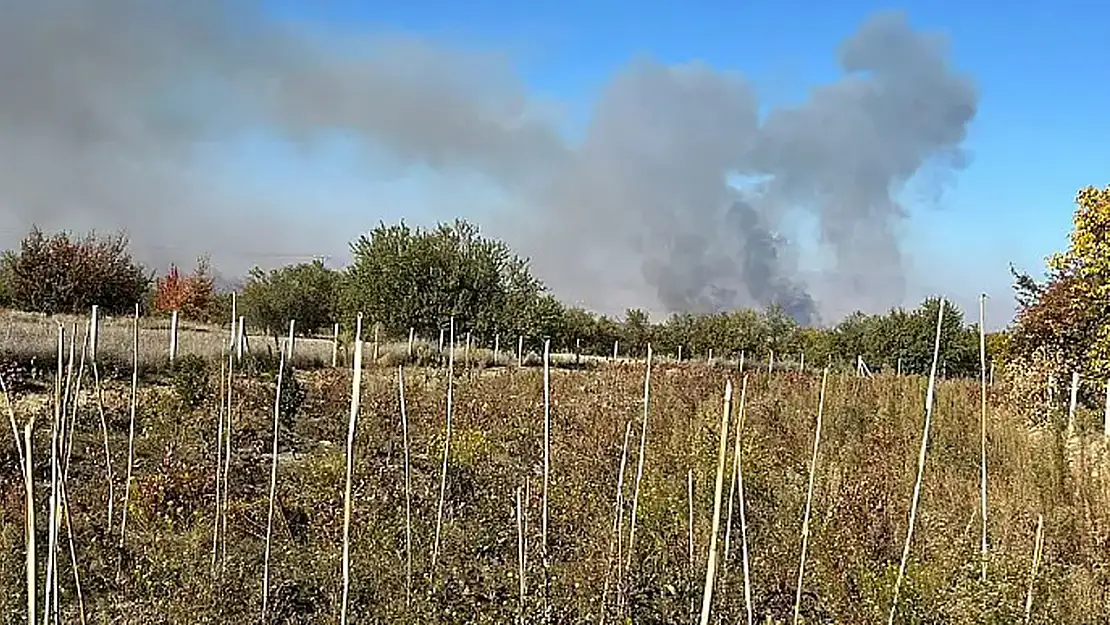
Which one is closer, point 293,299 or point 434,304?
point 434,304

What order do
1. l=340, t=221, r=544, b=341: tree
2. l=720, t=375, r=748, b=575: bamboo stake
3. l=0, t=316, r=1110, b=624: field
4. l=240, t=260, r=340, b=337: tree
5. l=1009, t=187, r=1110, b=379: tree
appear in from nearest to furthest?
1. l=720, t=375, r=748, b=575: bamboo stake
2. l=0, t=316, r=1110, b=624: field
3. l=1009, t=187, r=1110, b=379: tree
4. l=340, t=221, r=544, b=341: tree
5. l=240, t=260, r=340, b=337: tree

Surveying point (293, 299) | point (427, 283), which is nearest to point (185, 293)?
point (293, 299)

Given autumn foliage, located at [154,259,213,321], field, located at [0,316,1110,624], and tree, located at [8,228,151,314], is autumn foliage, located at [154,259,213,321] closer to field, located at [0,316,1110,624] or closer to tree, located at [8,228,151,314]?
tree, located at [8,228,151,314]

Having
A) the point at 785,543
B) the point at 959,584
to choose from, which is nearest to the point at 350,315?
the point at 785,543

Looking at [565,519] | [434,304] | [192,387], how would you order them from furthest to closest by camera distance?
[434,304] → [192,387] → [565,519]

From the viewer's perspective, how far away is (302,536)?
543 cm

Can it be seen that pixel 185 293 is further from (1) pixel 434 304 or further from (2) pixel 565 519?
(2) pixel 565 519

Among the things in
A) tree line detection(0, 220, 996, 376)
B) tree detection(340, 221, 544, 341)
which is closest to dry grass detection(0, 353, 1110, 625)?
tree line detection(0, 220, 996, 376)

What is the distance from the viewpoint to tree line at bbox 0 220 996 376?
22219 mm

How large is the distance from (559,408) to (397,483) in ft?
10.3

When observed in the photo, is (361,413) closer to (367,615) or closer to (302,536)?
(302,536)

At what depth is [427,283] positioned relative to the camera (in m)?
22.2

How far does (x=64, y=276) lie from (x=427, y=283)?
11615mm

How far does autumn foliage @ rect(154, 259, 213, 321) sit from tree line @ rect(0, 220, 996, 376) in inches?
2.4
